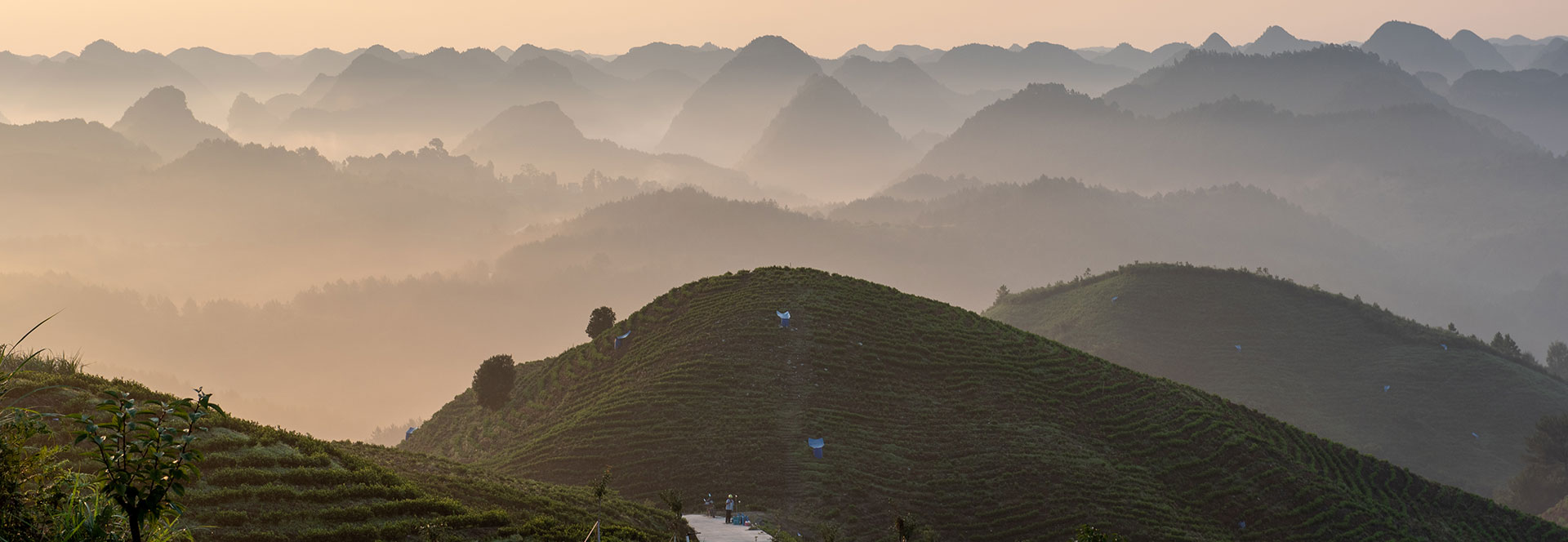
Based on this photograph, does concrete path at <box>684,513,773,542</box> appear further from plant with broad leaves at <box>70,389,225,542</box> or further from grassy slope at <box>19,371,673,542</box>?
plant with broad leaves at <box>70,389,225,542</box>

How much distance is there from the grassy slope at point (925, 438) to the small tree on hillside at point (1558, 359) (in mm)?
144333

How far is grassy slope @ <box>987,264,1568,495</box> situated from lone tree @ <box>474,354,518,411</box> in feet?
311

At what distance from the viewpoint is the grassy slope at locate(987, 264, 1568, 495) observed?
118 meters

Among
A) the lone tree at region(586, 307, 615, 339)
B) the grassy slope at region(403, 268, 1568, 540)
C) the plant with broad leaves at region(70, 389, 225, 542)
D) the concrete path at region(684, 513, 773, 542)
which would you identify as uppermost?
the lone tree at region(586, 307, 615, 339)

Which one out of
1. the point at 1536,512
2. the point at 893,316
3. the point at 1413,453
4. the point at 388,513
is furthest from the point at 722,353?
the point at 1413,453

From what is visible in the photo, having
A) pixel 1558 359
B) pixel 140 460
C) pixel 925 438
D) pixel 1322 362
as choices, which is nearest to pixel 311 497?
pixel 140 460

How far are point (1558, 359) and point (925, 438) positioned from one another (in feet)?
593

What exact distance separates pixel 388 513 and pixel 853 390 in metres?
41.9

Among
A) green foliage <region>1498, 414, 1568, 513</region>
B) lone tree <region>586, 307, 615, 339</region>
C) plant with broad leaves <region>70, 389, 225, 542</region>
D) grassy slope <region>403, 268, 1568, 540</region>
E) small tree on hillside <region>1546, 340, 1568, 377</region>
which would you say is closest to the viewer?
plant with broad leaves <region>70, 389, 225, 542</region>

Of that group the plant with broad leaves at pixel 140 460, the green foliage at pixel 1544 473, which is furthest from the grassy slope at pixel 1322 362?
the plant with broad leaves at pixel 140 460

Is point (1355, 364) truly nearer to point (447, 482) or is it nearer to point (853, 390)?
point (853, 390)

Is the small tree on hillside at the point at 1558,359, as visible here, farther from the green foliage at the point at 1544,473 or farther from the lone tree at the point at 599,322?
the lone tree at the point at 599,322

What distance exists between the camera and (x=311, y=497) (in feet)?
92.6

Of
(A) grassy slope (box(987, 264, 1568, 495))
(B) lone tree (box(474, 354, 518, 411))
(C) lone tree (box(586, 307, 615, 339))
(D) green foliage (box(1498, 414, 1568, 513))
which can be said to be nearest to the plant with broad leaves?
(B) lone tree (box(474, 354, 518, 411))
